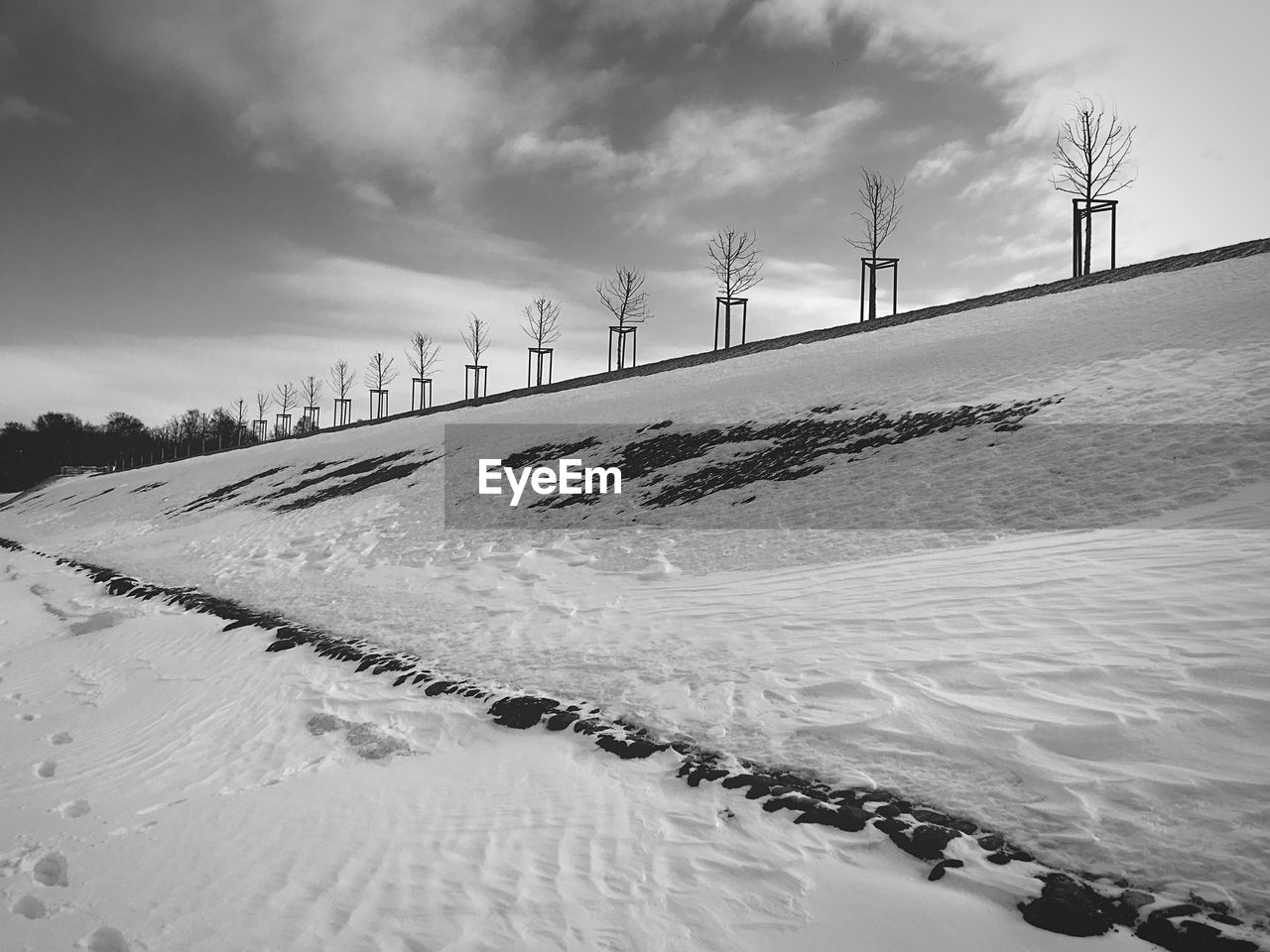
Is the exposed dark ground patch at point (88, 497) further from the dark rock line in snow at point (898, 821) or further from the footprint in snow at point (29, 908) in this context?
the footprint in snow at point (29, 908)

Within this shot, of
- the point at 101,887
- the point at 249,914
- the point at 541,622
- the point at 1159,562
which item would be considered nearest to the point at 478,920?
the point at 249,914

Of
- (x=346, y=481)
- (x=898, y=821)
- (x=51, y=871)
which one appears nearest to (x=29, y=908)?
(x=51, y=871)

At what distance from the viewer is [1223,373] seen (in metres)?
9.84

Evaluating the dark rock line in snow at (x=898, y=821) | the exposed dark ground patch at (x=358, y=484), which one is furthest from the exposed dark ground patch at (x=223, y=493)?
the dark rock line in snow at (x=898, y=821)

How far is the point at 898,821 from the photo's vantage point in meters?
3.54

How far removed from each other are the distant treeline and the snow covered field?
94437 millimetres

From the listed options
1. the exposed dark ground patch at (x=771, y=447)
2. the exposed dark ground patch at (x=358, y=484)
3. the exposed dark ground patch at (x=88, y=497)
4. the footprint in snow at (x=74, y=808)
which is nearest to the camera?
the footprint in snow at (x=74, y=808)

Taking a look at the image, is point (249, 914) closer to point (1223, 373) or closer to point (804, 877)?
point (804, 877)

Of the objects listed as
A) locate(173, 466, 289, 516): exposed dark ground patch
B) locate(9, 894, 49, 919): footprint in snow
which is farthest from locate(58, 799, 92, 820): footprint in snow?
locate(173, 466, 289, 516): exposed dark ground patch

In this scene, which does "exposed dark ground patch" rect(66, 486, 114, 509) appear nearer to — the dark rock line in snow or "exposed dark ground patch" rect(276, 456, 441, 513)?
"exposed dark ground patch" rect(276, 456, 441, 513)

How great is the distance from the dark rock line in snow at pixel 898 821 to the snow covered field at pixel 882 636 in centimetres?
12

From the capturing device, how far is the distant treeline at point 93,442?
3685 inches

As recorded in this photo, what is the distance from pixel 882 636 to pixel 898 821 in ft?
7.67

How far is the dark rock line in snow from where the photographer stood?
2.66 meters
